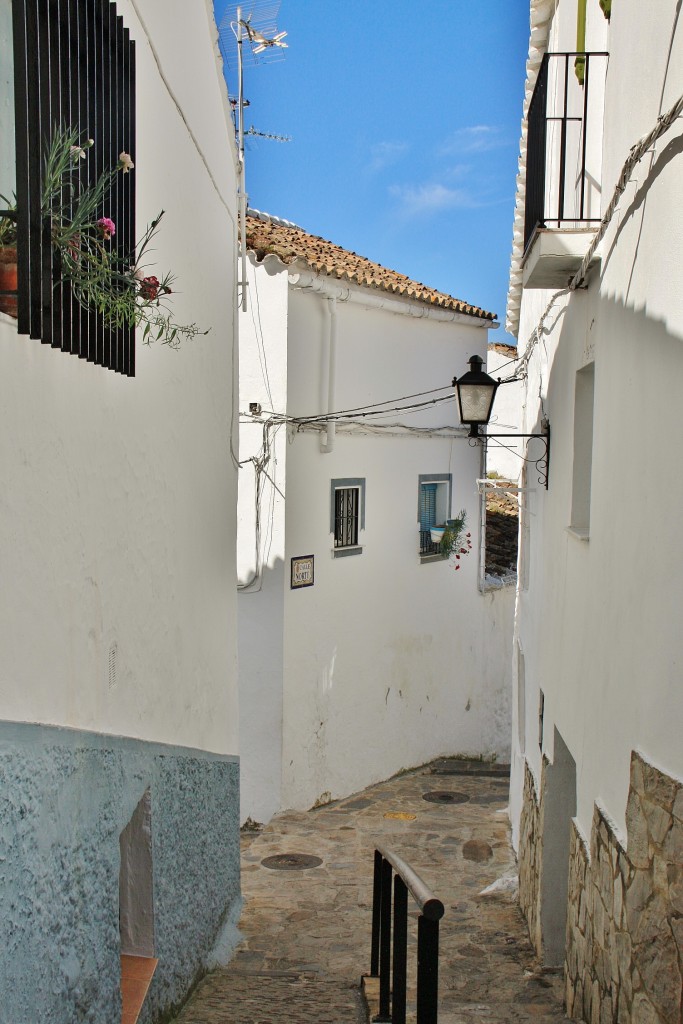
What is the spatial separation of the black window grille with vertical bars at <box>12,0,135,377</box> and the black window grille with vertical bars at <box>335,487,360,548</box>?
7.90m

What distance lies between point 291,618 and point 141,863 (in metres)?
6.46

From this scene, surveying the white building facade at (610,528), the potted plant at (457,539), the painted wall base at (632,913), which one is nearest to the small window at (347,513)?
the potted plant at (457,539)

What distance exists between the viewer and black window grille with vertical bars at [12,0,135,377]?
3012mm

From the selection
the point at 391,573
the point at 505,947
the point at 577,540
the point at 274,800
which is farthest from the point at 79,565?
the point at 391,573

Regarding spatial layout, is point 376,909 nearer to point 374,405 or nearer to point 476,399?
point 476,399

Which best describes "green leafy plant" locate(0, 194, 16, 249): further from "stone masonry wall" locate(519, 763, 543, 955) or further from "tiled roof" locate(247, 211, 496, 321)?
"tiled roof" locate(247, 211, 496, 321)

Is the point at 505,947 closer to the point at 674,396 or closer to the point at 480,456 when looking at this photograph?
the point at 674,396

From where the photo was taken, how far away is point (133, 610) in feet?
15.8

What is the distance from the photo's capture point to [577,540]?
632cm

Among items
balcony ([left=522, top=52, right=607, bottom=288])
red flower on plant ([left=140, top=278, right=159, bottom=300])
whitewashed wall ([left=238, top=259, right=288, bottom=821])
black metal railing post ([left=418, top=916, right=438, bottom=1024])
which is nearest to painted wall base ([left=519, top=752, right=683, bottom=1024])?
black metal railing post ([left=418, top=916, right=438, bottom=1024])

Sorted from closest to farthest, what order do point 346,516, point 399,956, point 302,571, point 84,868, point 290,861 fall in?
1. point 84,868
2. point 399,956
3. point 290,861
4. point 302,571
5. point 346,516

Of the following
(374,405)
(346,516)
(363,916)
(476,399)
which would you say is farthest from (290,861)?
(374,405)

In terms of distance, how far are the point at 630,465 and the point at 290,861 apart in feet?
23.0

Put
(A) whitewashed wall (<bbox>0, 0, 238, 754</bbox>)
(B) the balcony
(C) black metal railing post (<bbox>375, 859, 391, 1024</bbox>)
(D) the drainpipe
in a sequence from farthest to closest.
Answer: (D) the drainpipe → (B) the balcony → (C) black metal railing post (<bbox>375, 859, 391, 1024</bbox>) → (A) whitewashed wall (<bbox>0, 0, 238, 754</bbox>)
